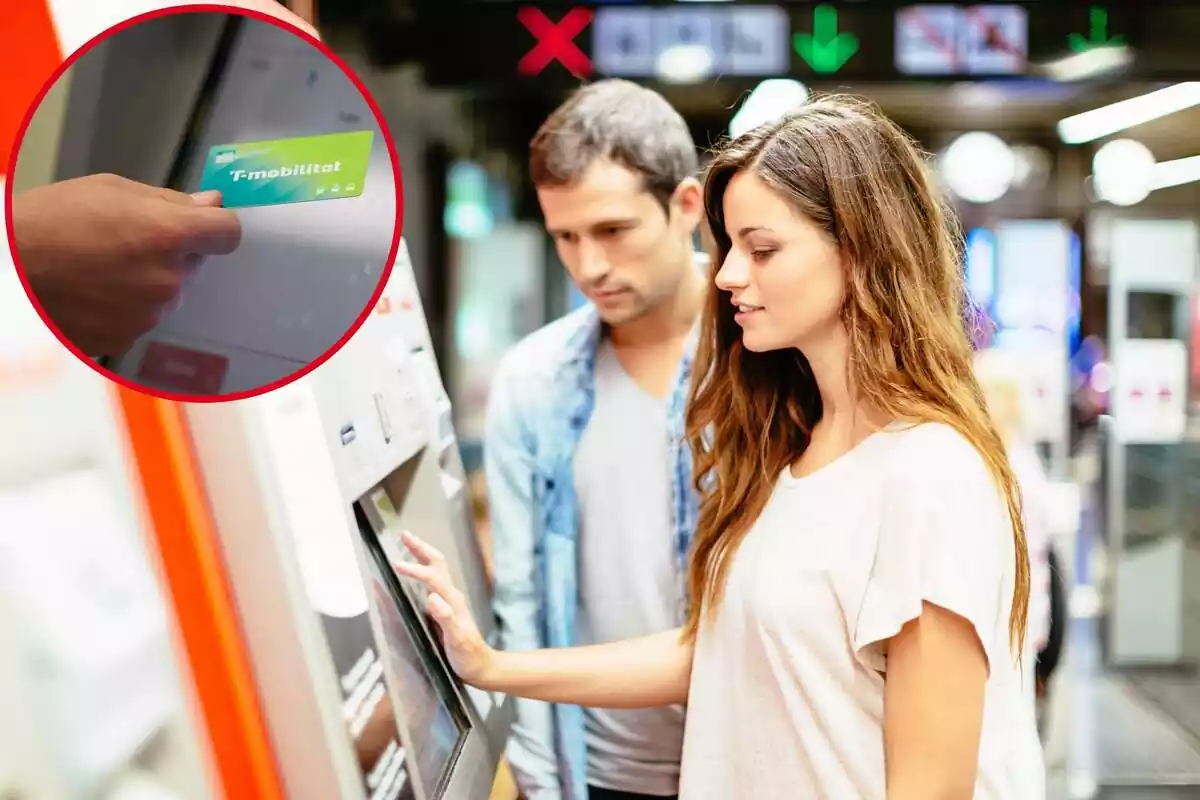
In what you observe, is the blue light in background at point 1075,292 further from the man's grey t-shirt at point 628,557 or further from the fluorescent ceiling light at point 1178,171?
the man's grey t-shirt at point 628,557

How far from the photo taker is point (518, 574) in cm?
149

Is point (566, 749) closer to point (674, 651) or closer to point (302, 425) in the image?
point (674, 651)

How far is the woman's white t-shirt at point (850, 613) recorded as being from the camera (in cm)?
95

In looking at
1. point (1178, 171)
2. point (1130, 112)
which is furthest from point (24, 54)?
point (1178, 171)

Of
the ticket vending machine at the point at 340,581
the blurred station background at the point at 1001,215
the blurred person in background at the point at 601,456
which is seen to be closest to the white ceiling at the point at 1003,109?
the blurred station background at the point at 1001,215

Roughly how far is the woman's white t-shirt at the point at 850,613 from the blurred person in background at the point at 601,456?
1.11ft

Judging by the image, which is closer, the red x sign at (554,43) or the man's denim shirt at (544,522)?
the man's denim shirt at (544,522)

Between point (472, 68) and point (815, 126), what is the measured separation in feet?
6.74

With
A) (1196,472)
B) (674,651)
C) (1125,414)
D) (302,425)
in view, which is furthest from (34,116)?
(1196,472)

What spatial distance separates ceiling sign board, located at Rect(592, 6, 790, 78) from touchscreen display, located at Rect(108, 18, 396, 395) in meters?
2.23

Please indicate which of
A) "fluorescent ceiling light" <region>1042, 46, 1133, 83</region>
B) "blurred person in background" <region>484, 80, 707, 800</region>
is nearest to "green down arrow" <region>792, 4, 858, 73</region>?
"fluorescent ceiling light" <region>1042, 46, 1133, 83</region>

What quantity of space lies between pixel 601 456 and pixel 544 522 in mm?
131

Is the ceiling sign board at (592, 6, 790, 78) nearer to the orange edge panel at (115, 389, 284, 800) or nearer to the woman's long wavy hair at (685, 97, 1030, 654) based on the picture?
the woman's long wavy hair at (685, 97, 1030, 654)

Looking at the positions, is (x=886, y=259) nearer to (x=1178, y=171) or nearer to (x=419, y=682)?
(x=419, y=682)
